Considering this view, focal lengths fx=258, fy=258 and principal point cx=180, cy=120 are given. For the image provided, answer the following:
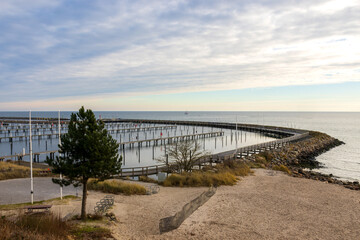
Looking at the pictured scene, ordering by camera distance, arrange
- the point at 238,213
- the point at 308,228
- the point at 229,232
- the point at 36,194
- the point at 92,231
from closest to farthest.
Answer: the point at 92,231 < the point at 229,232 < the point at 308,228 < the point at 238,213 < the point at 36,194

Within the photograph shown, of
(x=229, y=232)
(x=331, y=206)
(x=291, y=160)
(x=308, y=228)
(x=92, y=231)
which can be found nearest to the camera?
(x=92, y=231)

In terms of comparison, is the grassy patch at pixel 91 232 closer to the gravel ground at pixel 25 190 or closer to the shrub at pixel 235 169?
the gravel ground at pixel 25 190

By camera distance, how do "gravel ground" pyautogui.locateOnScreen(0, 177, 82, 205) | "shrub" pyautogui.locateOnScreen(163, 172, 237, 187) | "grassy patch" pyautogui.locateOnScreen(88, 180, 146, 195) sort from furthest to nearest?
1. "shrub" pyautogui.locateOnScreen(163, 172, 237, 187)
2. "grassy patch" pyautogui.locateOnScreen(88, 180, 146, 195)
3. "gravel ground" pyautogui.locateOnScreen(0, 177, 82, 205)

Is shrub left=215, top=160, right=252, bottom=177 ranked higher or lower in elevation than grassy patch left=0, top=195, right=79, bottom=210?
lower

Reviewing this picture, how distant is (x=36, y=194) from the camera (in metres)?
18.5

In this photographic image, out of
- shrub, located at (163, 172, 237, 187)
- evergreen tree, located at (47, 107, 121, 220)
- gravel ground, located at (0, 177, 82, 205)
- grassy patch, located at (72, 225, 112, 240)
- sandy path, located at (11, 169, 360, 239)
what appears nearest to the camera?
grassy patch, located at (72, 225, 112, 240)

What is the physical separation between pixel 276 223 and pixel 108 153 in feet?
30.9

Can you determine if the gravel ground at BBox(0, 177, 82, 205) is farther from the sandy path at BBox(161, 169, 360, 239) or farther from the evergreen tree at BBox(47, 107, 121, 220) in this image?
the sandy path at BBox(161, 169, 360, 239)

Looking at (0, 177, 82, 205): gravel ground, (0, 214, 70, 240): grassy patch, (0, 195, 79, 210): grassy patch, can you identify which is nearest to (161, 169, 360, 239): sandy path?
(0, 214, 70, 240): grassy patch

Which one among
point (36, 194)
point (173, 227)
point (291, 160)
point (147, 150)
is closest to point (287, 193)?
point (173, 227)

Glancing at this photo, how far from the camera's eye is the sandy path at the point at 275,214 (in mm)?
12258

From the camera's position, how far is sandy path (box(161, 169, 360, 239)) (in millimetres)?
12258

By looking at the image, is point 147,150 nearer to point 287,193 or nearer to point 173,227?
point 287,193

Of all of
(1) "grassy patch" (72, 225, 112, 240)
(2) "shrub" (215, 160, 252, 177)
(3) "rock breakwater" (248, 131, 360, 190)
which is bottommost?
(3) "rock breakwater" (248, 131, 360, 190)
